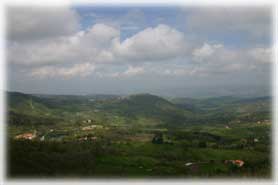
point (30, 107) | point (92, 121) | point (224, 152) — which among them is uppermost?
point (30, 107)

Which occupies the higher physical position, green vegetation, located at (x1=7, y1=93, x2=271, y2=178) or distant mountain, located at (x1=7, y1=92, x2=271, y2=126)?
distant mountain, located at (x1=7, y1=92, x2=271, y2=126)

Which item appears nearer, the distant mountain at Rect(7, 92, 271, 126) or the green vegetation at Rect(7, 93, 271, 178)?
the green vegetation at Rect(7, 93, 271, 178)

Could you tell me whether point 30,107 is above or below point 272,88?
above

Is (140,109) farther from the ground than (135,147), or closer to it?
farther from the ground

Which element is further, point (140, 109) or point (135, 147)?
point (140, 109)

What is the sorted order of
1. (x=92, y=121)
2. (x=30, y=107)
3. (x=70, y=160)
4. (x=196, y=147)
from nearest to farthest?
1. (x=70, y=160)
2. (x=196, y=147)
3. (x=92, y=121)
4. (x=30, y=107)

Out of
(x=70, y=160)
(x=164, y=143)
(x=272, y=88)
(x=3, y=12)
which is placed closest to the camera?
(x=3, y=12)

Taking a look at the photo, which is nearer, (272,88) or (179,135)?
(272,88)

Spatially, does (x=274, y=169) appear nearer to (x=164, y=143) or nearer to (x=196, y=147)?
(x=196, y=147)

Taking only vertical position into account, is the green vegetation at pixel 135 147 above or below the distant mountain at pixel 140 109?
below

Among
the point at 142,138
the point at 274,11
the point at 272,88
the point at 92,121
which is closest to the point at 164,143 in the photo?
the point at 142,138

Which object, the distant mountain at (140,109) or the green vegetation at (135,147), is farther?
the distant mountain at (140,109)
